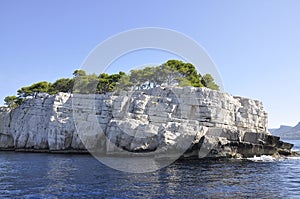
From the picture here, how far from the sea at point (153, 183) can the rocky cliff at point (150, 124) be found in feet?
33.0

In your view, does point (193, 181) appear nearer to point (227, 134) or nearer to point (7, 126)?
point (227, 134)

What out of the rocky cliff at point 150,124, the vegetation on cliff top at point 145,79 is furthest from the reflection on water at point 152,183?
the vegetation on cliff top at point 145,79

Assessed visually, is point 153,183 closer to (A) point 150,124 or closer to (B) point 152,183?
(B) point 152,183

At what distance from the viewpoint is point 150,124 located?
152 feet

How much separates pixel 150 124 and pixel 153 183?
2244 cm

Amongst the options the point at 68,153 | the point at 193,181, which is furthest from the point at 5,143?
the point at 193,181

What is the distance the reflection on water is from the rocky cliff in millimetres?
10204

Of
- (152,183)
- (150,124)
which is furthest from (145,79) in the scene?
(152,183)

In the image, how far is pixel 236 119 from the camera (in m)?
52.0

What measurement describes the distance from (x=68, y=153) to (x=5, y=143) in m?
22.9

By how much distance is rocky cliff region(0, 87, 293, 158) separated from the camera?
142 feet

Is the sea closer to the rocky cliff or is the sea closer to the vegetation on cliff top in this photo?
the rocky cliff

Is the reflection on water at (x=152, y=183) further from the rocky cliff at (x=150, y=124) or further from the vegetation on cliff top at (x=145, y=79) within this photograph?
the vegetation on cliff top at (x=145, y=79)

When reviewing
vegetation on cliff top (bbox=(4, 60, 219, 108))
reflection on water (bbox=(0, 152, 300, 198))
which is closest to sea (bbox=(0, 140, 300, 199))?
reflection on water (bbox=(0, 152, 300, 198))
